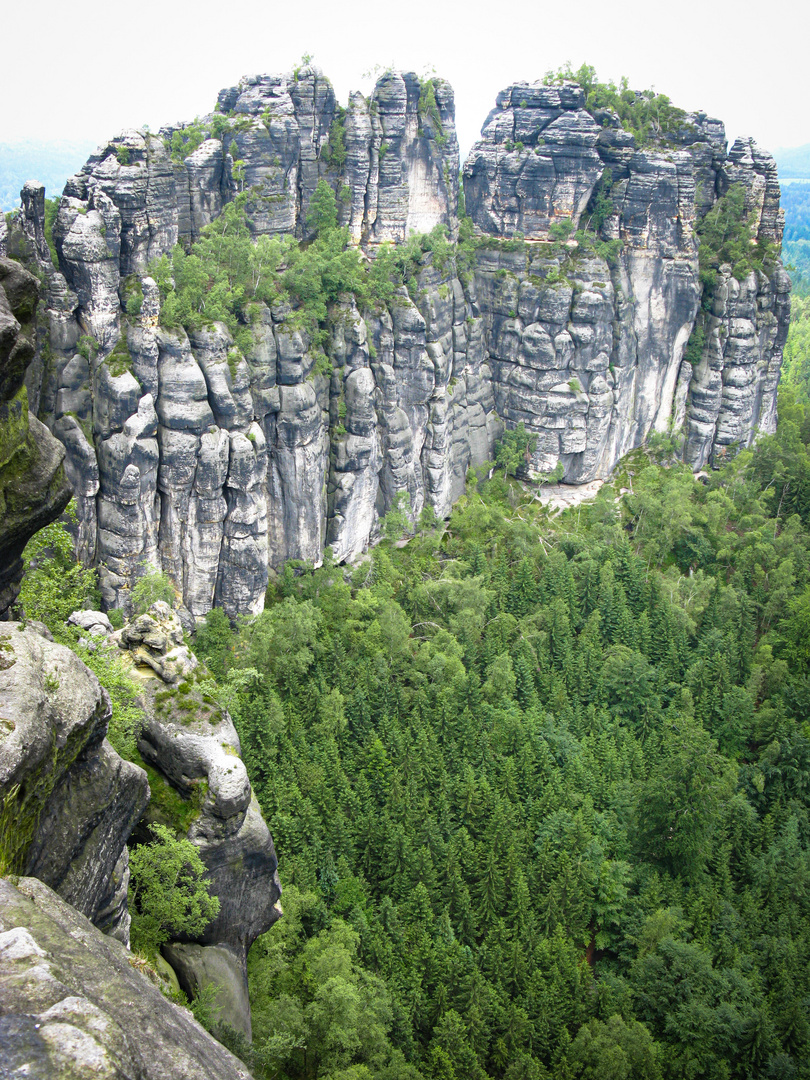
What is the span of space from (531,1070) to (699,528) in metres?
41.0

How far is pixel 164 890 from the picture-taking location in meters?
19.3

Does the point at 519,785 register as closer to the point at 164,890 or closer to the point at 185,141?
the point at 164,890

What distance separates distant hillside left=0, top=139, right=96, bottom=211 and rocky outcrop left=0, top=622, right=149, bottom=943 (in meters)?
110

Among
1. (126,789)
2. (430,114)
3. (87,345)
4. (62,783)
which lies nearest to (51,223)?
(87,345)

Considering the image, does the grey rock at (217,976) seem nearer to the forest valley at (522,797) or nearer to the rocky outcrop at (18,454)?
the forest valley at (522,797)

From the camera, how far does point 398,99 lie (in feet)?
180

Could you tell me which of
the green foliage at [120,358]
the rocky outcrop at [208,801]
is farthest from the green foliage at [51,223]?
the rocky outcrop at [208,801]

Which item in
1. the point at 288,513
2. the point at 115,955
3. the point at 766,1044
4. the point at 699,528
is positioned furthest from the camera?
the point at 699,528

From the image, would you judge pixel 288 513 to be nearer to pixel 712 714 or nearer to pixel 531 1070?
pixel 712 714

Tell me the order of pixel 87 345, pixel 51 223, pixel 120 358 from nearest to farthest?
pixel 87 345 < pixel 51 223 < pixel 120 358

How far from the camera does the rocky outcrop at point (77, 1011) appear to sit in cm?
809

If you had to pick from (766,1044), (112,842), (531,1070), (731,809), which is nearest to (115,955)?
(112,842)

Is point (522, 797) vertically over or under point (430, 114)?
under

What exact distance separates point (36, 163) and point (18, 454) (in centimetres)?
15500
